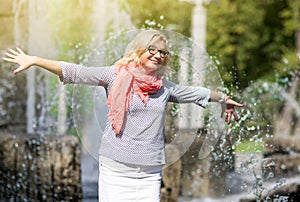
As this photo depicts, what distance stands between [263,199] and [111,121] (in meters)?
1.96

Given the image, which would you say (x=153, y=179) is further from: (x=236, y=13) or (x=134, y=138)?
(x=236, y=13)

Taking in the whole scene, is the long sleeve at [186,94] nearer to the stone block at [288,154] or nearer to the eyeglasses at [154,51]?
the eyeglasses at [154,51]

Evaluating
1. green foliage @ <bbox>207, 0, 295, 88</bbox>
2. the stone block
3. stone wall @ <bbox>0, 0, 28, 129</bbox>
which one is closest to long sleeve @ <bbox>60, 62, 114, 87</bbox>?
the stone block

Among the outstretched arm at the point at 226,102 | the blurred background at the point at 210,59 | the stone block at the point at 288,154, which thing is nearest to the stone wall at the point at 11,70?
the blurred background at the point at 210,59

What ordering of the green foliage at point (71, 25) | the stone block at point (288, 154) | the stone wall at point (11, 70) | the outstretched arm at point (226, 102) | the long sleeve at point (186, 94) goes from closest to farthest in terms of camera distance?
1. the long sleeve at point (186, 94)
2. the outstretched arm at point (226, 102)
3. the stone block at point (288, 154)
4. the stone wall at point (11, 70)
5. the green foliage at point (71, 25)

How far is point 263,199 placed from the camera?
4336 millimetres

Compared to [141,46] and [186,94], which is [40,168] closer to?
[186,94]

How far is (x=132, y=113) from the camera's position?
260 centimetres

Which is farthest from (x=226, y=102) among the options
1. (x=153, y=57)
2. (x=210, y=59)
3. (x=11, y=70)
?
(x=11, y=70)

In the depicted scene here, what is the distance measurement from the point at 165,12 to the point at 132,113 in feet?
33.4

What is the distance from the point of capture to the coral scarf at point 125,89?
8.46 feet

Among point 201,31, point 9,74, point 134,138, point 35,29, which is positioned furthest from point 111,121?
point 201,31

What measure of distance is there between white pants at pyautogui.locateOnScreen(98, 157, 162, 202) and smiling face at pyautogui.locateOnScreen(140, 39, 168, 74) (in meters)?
0.35

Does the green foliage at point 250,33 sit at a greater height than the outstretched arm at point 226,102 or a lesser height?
greater
